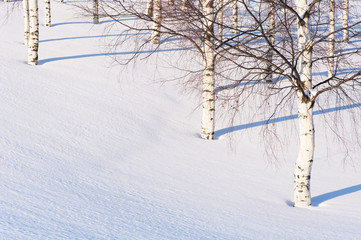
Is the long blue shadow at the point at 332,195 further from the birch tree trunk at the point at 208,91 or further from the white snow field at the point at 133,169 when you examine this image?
the birch tree trunk at the point at 208,91

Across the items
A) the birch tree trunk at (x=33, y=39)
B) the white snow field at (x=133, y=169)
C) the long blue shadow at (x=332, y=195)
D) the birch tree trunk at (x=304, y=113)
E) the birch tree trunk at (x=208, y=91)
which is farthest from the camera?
the birch tree trunk at (x=33, y=39)

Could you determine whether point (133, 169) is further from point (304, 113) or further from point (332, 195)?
point (332, 195)

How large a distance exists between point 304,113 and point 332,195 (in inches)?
70.2

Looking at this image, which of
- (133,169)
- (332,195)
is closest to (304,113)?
(332,195)

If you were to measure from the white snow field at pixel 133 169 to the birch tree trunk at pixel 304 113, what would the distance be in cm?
32

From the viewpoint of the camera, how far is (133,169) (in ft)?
21.9

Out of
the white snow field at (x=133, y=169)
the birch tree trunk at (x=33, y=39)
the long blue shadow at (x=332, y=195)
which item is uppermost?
the birch tree trunk at (x=33, y=39)

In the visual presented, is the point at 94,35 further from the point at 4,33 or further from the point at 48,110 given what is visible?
the point at 48,110

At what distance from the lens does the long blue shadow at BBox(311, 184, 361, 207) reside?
21.8 feet

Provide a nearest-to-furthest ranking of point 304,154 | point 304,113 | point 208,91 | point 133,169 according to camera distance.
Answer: point 304,113 < point 304,154 < point 133,169 < point 208,91

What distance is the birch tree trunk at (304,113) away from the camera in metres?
6.09

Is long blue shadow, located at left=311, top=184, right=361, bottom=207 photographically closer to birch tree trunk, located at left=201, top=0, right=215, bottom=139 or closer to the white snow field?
the white snow field

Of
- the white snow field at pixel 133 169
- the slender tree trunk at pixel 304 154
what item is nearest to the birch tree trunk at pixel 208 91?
the white snow field at pixel 133 169

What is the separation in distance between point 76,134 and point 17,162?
199 centimetres
